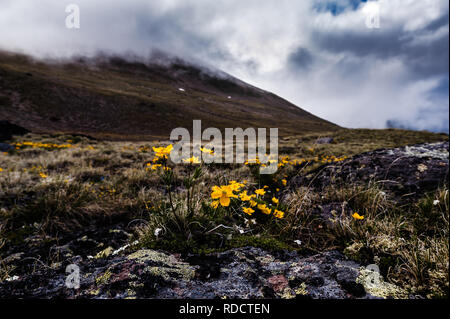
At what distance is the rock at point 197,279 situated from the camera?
45.1 inches

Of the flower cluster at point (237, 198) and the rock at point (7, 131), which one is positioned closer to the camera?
the flower cluster at point (237, 198)

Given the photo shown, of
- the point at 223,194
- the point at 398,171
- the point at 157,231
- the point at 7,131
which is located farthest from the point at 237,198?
the point at 7,131

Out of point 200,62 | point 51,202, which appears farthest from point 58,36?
point 51,202

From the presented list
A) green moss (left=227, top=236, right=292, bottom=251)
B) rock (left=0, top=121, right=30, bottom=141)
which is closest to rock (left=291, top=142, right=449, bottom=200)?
green moss (left=227, top=236, right=292, bottom=251)

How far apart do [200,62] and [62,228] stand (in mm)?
145509

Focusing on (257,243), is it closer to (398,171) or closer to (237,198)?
(237,198)

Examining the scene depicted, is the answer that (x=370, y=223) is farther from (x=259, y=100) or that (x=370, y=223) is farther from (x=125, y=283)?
(x=259, y=100)

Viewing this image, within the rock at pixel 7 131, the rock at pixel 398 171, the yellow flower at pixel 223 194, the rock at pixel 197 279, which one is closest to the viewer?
the rock at pixel 197 279

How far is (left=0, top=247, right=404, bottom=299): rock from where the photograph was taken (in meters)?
1.15

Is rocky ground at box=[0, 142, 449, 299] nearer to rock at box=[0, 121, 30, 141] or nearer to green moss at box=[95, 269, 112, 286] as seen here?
green moss at box=[95, 269, 112, 286]

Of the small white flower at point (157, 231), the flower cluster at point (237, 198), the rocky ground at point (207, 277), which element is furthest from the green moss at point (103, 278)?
the flower cluster at point (237, 198)

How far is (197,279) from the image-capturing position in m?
1.29

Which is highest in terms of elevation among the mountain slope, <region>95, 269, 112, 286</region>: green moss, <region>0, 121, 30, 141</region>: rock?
the mountain slope

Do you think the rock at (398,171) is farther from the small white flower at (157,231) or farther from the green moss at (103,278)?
the green moss at (103,278)
